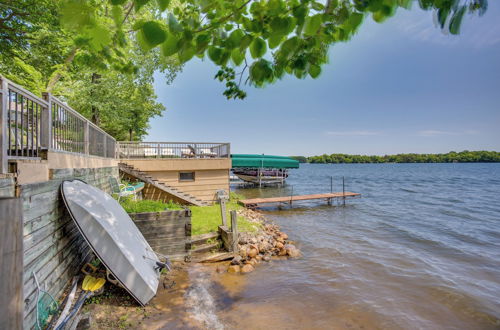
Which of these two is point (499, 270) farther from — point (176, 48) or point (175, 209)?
point (176, 48)

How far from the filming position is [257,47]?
6.13ft

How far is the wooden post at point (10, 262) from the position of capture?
737mm

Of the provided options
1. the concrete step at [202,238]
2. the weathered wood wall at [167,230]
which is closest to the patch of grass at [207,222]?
the concrete step at [202,238]

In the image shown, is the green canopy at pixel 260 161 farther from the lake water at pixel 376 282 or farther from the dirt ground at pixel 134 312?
the dirt ground at pixel 134 312

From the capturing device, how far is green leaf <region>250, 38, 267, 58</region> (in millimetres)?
1856

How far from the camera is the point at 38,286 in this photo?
3230 millimetres

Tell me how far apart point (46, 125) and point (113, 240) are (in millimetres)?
2387

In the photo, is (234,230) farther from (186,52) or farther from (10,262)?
(10,262)

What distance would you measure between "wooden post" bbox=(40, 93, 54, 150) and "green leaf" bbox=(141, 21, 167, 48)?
3701mm

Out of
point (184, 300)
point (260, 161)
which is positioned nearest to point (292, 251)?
point (184, 300)

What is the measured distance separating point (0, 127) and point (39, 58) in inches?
410

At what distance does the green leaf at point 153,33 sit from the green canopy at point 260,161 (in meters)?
27.2

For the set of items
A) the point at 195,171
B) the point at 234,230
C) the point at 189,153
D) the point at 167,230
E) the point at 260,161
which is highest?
the point at 189,153

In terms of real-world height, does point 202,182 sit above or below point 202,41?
below
